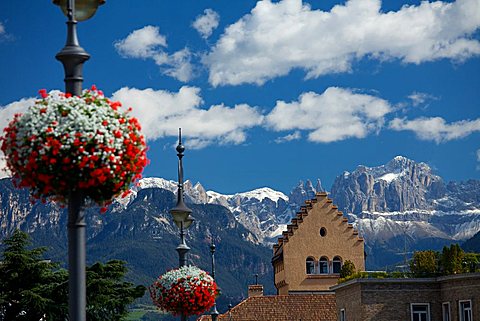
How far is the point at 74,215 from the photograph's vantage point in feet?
36.1

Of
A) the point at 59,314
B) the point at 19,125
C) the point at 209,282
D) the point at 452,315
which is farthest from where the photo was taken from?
the point at 452,315

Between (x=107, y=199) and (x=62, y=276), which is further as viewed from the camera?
(x=62, y=276)

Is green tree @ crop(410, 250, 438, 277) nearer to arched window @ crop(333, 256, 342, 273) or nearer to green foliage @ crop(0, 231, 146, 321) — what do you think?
green foliage @ crop(0, 231, 146, 321)

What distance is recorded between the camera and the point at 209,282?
22.7 metres

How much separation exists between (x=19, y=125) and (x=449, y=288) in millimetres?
40042

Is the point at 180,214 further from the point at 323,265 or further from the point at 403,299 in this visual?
the point at 323,265

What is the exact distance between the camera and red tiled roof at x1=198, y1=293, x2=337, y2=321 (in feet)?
230

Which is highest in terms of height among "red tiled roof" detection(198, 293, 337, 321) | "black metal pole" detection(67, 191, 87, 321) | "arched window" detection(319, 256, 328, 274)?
"arched window" detection(319, 256, 328, 274)

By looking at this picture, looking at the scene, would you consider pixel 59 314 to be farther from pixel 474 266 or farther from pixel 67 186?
pixel 67 186

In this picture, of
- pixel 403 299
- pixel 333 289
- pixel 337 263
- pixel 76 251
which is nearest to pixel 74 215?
pixel 76 251

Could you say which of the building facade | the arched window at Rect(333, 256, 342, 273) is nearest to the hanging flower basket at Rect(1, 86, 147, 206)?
the building facade

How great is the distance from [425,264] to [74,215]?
135 feet

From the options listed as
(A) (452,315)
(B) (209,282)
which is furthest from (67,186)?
(A) (452,315)

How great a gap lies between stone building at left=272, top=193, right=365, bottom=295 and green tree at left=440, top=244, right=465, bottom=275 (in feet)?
105
